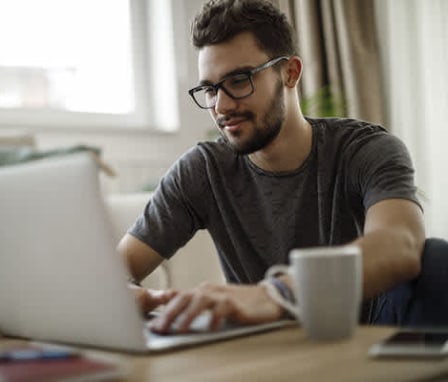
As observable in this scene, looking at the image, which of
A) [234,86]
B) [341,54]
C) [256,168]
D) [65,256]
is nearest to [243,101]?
[234,86]

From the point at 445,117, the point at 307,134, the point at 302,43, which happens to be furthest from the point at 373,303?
the point at 302,43

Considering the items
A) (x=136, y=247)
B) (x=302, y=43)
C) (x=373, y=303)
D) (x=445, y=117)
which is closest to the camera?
(x=373, y=303)

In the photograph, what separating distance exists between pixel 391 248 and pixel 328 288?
0.98ft

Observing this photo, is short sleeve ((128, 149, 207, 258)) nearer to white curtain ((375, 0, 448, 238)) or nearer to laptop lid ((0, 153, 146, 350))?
laptop lid ((0, 153, 146, 350))

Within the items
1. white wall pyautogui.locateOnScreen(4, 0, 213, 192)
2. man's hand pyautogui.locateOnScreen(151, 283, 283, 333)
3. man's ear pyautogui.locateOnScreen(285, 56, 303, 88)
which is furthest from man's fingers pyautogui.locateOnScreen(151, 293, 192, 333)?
white wall pyautogui.locateOnScreen(4, 0, 213, 192)

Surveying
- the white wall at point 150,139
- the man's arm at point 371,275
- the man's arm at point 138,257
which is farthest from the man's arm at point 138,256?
the white wall at point 150,139

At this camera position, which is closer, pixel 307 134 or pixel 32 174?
pixel 32 174

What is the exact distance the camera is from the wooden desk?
69cm

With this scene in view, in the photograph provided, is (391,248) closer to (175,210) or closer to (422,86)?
(175,210)

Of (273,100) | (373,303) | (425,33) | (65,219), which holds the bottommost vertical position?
(373,303)

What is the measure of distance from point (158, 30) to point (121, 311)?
9.90ft

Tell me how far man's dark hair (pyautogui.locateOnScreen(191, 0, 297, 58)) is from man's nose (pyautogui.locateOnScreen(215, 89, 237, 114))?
12 centimetres

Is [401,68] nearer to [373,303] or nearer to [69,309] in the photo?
[373,303]

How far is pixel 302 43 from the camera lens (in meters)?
3.71
